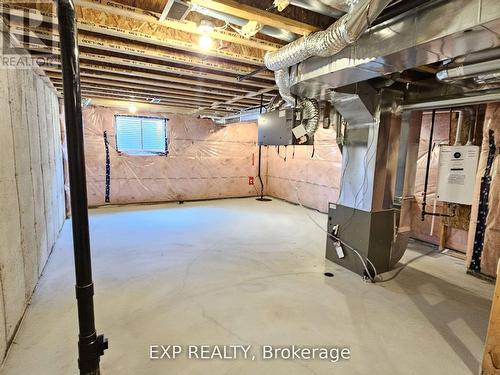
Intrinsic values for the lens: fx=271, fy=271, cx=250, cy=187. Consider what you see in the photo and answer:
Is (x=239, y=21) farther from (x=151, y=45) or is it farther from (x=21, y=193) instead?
(x=21, y=193)

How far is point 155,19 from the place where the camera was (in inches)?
70.2

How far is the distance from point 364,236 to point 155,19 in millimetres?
2572

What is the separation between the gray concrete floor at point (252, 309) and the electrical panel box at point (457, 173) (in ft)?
2.65

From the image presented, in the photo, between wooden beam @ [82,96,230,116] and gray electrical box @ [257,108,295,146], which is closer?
gray electrical box @ [257,108,295,146]

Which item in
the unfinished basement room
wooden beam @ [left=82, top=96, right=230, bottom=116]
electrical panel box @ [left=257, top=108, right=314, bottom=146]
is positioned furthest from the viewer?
wooden beam @ [left=82, top=96, right=230, bottom=116]

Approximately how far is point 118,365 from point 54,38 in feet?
7.62

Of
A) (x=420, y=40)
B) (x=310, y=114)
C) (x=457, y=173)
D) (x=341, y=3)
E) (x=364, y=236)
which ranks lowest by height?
(x=364, y=236)

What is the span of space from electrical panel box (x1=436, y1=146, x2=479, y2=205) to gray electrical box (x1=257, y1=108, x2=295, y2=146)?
6.01 feet

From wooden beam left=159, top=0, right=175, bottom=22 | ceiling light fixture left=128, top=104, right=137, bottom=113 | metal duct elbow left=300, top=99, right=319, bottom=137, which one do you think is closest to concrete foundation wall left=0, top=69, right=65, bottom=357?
wooden beam left=159, top=0, right=175, bottom=22

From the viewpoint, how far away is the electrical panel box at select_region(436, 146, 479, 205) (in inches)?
117

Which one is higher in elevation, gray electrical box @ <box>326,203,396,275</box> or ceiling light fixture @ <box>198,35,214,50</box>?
ceiling light fixture @ <box>198,35,214,50</box>

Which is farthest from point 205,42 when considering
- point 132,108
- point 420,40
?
point 132,108

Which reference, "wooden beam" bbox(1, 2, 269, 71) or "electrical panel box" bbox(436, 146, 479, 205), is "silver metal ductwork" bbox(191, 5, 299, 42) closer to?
"wooden beam" bbox(1, 2, 269, 71)

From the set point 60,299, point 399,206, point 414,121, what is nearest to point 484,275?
point 399,206
